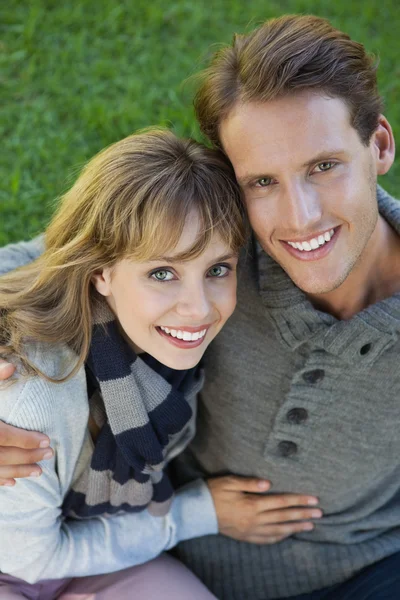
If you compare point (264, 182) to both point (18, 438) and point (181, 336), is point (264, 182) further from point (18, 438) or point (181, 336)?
point (18, 438)

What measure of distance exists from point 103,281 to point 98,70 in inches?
87.6

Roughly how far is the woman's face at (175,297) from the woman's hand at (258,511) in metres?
0.67

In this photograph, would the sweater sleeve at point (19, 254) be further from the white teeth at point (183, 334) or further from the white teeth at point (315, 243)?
the white teeth at point (315, 243)

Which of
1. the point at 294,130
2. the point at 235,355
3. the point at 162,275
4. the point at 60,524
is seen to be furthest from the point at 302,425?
the point at 294,130

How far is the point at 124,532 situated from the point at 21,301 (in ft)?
2.83

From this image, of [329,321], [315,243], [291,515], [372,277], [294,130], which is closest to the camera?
[294,130]

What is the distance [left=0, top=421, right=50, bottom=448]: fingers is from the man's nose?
0.96m

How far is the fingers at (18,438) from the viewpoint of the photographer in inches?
86.4

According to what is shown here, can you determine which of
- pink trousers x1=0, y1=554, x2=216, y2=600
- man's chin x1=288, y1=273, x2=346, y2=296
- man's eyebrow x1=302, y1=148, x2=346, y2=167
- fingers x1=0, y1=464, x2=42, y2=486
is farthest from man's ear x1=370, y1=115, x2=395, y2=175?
pink trousers x1=0, y1=554, x2=216, y2=600

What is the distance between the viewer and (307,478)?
2672 millimetres

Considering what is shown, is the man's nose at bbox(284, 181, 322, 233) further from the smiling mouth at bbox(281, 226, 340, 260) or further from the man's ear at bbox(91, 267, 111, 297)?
the man's ear at bbox(91, 267, 111, 297)

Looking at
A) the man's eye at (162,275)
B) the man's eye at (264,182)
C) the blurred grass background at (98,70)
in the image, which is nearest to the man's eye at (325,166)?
the man's eye at (264,182)

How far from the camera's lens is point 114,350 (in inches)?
91.4

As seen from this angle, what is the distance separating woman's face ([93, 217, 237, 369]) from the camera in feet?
7.23
